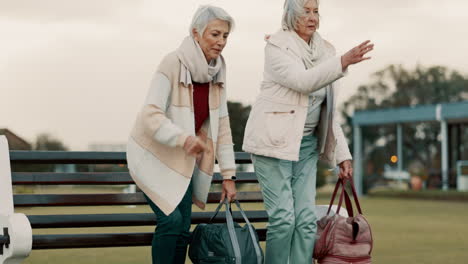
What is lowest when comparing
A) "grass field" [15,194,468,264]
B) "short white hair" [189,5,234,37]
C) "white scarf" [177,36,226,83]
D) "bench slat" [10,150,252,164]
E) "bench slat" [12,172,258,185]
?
"grass field" [15,194,468,264]

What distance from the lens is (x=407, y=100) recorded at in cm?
6041

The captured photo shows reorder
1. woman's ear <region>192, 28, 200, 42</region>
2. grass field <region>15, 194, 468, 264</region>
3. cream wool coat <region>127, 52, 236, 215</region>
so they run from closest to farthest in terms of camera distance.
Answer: cream wool coat <region>127, 52, 236, 215</region> → woman's ear <region>192, 28, 200, 42</region> → grass field <region>15, 194, 468, 264</region>

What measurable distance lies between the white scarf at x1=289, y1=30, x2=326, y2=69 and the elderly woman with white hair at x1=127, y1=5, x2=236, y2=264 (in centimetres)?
47

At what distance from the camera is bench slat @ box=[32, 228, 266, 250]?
4426 mm

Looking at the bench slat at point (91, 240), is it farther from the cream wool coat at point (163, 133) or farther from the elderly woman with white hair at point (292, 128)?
the elderly woman with white hair at point (292, 128)

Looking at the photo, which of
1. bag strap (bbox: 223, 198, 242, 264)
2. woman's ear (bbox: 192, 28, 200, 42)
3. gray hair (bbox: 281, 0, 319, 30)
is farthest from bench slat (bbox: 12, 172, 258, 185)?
gray hair (bbox: 281, 0, 319, 30)

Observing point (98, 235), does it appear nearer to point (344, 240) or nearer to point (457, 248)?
point (344, 240)

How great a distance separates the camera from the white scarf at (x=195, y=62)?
3.90 metres

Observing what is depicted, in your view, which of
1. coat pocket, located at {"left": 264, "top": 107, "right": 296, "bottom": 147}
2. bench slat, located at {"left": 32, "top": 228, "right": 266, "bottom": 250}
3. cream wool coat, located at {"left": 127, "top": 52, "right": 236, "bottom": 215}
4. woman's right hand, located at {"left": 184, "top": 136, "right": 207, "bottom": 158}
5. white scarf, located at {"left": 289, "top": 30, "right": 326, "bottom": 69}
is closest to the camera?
woman's right hand, located at {"left": 184, "top": 136, "right": 207, "bottom": 158}

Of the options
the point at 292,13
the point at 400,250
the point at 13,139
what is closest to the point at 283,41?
the point at 292,13

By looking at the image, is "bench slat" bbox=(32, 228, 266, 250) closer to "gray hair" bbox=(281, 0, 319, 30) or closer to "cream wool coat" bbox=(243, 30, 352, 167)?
"cream wool coat" bbox=(243, 30, 352, 167)

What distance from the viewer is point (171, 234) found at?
392cm

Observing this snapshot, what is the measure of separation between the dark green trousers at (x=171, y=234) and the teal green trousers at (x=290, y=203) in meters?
0.45

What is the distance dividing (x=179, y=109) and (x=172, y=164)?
0.28 m
